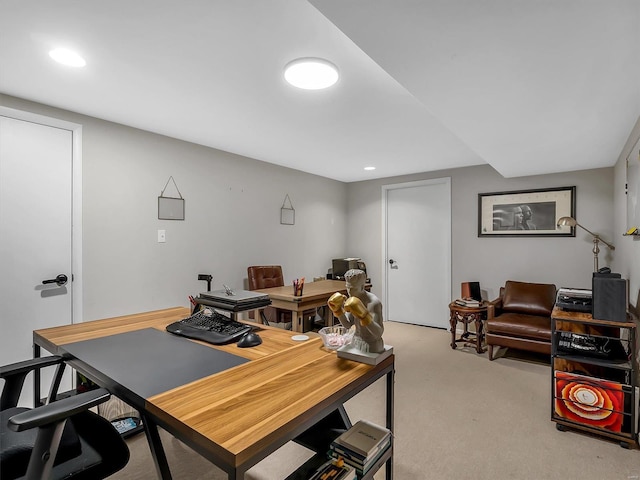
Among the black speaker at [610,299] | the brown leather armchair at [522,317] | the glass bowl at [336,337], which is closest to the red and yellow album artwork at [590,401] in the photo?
the black speaker at [610,299]

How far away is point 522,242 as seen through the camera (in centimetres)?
404

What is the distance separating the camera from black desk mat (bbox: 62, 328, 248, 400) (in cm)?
113

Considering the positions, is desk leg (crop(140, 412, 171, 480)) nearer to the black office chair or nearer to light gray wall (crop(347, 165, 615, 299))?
the black office chair

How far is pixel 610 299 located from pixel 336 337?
1.84 metres

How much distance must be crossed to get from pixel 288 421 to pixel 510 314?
3.51m

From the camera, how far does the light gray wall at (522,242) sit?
3.63 m

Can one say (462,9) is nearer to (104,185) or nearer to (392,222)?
(104,185)

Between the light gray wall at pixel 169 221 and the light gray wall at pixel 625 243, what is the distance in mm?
3383

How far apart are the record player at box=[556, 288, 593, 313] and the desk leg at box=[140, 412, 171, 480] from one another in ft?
8.61

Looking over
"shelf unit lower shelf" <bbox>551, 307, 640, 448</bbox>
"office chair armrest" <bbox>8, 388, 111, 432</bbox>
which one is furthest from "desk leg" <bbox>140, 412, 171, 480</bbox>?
"shelf unit lower shelf" <bbox>551, 307, 640, 448</bbox>

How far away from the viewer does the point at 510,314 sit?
363 centimetres

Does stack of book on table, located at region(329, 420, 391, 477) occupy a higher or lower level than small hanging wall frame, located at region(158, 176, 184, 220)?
lower

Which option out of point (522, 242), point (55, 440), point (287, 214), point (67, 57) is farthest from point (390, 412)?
point (522, 242)

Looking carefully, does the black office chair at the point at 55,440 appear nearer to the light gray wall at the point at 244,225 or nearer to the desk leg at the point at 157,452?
the desk leg at the point at 157,452
